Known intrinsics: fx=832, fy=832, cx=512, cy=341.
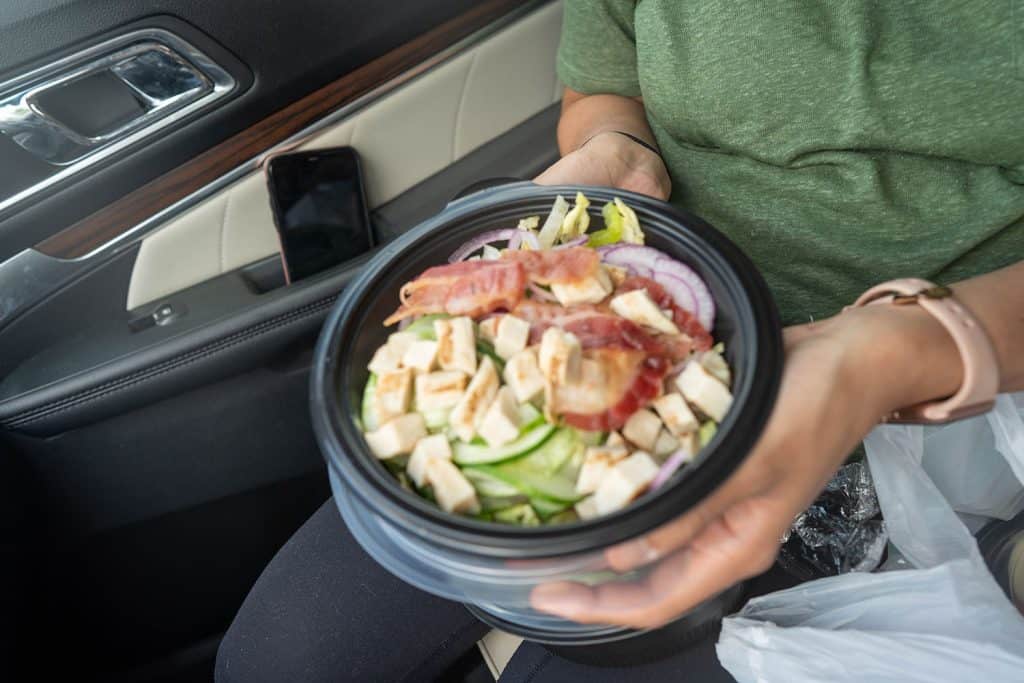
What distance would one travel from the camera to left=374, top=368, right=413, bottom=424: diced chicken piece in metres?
0.74

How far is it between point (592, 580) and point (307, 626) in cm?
55

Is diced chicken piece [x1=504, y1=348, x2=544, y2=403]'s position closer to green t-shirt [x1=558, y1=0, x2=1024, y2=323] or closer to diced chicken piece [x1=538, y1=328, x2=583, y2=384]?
diced chicken piece [x1=538, y1=328, x2=583, y2=384]

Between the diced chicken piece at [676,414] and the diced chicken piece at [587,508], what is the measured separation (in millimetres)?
93

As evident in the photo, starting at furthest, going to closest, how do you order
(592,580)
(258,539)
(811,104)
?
1. (258,539)
2. (811,104)
3. (592,580)

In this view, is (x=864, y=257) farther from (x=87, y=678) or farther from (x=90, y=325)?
(x=87, y=678)

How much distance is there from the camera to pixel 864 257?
98 cm

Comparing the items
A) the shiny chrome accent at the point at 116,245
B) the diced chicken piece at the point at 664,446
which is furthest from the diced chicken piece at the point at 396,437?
the shiny chrome accent at the point at 116,245

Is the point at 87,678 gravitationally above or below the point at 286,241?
below

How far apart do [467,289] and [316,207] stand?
680 mm

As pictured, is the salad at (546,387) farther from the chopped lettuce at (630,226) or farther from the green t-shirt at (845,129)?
the green t-shirt at (845,129)

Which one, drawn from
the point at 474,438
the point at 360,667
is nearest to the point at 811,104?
the point at 474,438

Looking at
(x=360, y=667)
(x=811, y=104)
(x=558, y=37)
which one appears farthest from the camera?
(x=558, y=37)

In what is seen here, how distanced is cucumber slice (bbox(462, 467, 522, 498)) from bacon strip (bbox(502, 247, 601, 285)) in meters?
0.19

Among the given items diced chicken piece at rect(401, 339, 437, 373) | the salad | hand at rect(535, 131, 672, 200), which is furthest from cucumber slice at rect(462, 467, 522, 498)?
hand at rect(535, 131, 672, 200)
